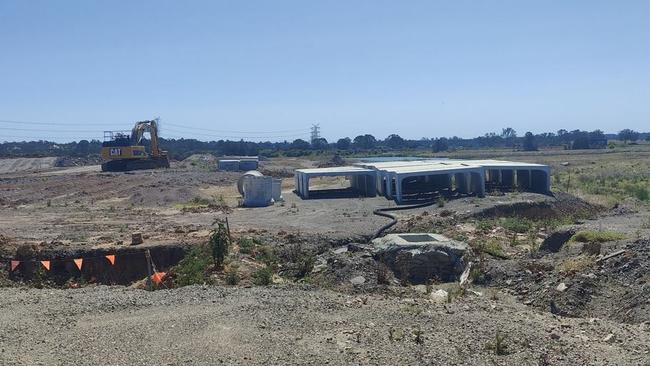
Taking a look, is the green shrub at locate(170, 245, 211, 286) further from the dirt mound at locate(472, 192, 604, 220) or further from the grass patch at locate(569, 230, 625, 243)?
the dirt mound at locate(472, 192, 604, 220)

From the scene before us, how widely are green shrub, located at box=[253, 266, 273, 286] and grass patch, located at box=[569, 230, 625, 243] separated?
9.56 metres

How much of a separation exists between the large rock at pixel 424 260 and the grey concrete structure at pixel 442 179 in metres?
15.2

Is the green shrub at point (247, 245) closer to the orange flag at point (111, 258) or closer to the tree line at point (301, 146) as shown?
the orange flag at point (111, 258)

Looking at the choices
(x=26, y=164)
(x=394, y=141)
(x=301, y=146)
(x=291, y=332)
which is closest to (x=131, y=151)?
(x=26, y=164)

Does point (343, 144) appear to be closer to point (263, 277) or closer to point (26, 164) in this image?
point (26, 164)

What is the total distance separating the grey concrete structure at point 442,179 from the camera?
123 feet

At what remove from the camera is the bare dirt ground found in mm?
11289

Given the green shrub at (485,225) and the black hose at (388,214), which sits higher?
the black hose at (388,214)

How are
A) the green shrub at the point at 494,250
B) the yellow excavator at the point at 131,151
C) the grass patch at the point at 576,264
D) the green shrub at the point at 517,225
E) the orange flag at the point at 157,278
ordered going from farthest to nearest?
the yellow excavator at the point at 131,151 → the green shrub at the point at 517,225 → the green shrub at the point at 494,250 → the orange flag at the point at 157,278 → the grass patch at the point at 576,264

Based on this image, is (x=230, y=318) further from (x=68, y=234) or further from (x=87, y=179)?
(x=87, y=179)

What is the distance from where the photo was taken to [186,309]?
1386cm

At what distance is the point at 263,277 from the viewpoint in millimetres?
17922

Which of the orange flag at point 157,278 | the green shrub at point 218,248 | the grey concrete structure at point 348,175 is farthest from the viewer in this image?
the grey concrete structure at point 348,175

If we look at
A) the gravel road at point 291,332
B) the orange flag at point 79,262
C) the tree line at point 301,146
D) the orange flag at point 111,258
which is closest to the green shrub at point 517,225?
the gravel road at point 291,332
